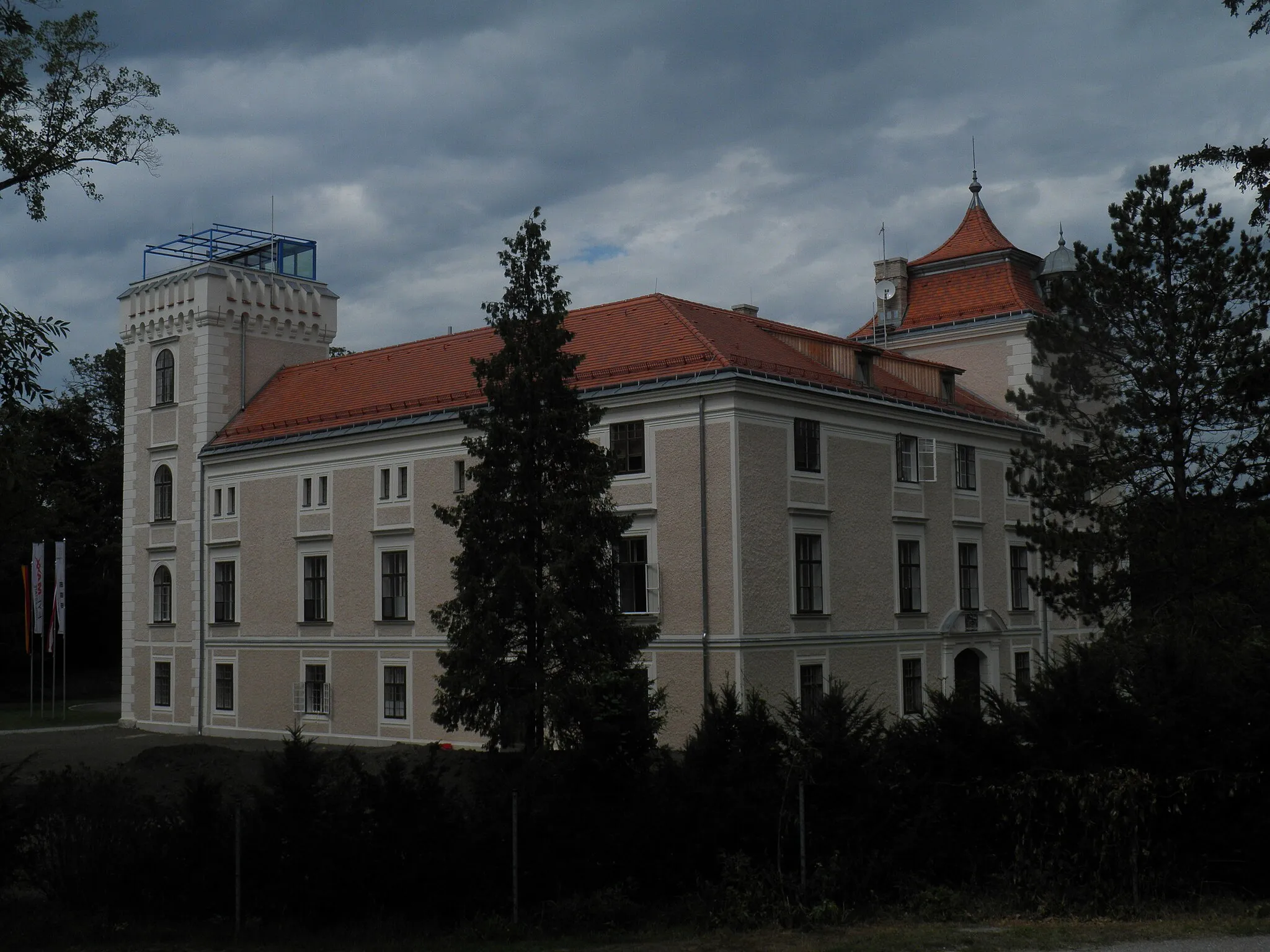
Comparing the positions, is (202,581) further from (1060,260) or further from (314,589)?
(1060,260)

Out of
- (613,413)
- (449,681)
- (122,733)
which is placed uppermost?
(613,413)

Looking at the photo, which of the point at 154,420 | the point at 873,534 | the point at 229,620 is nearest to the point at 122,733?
the point at 229,620

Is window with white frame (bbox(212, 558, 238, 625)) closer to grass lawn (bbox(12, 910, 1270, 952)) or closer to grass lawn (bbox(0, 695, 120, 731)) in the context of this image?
grass lawn (bbox(0, 695, 120, 731))

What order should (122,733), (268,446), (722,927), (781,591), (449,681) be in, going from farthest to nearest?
(122,733) < (268,446) < (781,591) < (449,681) < (722,927)

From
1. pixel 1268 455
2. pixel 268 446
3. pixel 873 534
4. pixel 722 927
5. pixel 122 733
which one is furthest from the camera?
pixel 122 733

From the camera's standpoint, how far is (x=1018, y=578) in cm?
3725

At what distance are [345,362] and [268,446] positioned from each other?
385 centimetres

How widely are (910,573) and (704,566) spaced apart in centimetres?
713

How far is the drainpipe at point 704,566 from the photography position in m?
28.3

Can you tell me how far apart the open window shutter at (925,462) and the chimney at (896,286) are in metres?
9.25

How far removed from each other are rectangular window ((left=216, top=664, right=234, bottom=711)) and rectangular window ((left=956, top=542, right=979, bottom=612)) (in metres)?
20.3

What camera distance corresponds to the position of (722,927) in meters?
12.8

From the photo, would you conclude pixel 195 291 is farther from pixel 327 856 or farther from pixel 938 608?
pixel 327 856

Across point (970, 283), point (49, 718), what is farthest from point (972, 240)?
point (49, 718)
